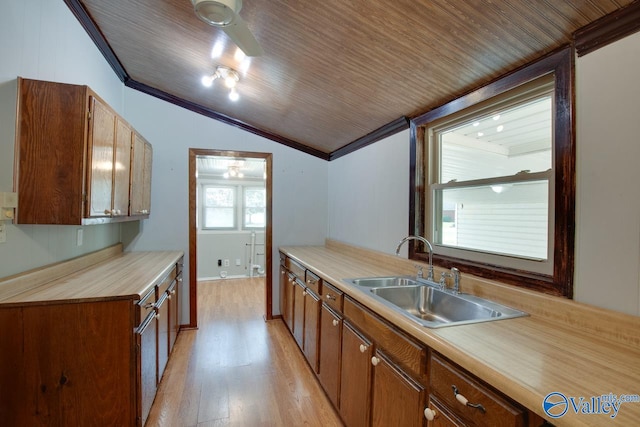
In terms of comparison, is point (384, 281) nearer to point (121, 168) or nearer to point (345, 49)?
point (345, 49)

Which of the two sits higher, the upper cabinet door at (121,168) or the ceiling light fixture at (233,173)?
the ceiling light fixture at (233,173)

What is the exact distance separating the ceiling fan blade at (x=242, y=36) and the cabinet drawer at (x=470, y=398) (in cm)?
164

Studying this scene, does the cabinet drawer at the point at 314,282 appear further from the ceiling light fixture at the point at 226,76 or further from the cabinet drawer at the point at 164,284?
the ceiling light fixture at the point at 226,76

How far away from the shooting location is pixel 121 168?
220 cm

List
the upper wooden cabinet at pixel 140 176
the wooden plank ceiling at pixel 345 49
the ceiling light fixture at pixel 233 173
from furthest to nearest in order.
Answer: the ceiling light fixture at pixel 233 173 < the upper wooden cabinet at pixel 140 176 < the wooden plank ceiling at pixel 345 49

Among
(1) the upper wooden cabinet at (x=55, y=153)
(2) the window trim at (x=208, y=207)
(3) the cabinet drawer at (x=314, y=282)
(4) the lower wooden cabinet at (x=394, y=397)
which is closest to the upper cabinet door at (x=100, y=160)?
(1) the upper wooden cabinet at (x=55, y=153)

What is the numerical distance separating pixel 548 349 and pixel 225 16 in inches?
70.5

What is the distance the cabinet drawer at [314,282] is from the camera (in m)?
2.28

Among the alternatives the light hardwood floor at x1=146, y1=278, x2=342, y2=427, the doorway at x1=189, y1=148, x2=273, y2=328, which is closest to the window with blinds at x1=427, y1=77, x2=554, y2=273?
the light hardwood floor at x1=146, y1=278, x2=342, y2=427

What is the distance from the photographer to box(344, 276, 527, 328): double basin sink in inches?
56.4

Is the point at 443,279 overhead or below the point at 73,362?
overhead

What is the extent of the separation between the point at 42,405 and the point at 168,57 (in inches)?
97.9
